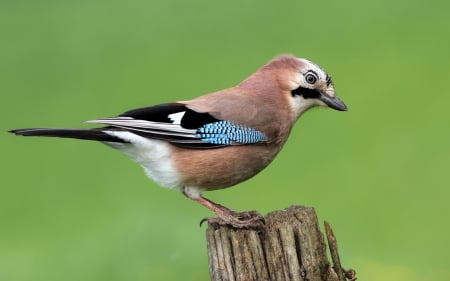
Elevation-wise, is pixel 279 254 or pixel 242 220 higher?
pixel 242 220

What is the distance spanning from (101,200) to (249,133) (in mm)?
6401

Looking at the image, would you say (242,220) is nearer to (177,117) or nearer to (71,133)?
(177,117)

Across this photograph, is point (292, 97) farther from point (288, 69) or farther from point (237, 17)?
point (237, 17)

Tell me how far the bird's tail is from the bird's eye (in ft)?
4.50

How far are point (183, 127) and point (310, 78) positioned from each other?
3.21 ft

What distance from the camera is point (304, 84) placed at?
26.3ft

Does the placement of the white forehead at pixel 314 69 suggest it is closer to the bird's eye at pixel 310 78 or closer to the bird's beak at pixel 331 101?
the bird's eye at pixel 310 78

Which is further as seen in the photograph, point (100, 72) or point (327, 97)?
point (100, 72)

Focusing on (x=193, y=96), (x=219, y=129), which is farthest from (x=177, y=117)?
(x=193, y=96)

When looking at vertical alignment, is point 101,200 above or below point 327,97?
above

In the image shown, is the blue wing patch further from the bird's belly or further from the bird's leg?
the bird's leg

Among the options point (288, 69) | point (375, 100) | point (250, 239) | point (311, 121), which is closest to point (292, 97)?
point (288, 69)

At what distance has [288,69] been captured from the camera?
8078 millimetres

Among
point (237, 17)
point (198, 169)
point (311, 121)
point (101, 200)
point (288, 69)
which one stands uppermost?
point (237, 17)
